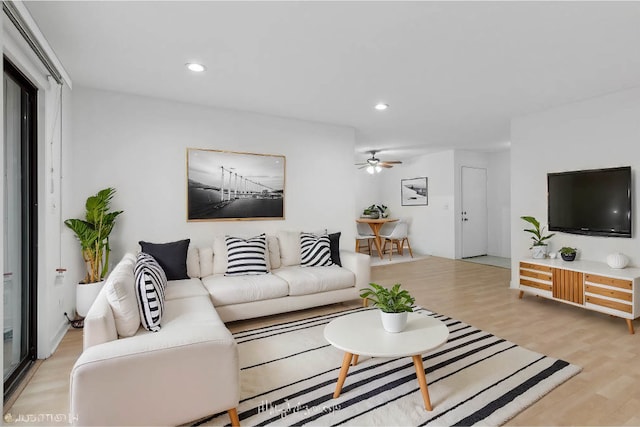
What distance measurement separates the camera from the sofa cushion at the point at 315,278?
3346mm

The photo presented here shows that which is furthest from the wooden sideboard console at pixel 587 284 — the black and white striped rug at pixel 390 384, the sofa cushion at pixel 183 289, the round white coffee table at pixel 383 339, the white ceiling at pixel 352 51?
the sofa cushion at pixel 183 289

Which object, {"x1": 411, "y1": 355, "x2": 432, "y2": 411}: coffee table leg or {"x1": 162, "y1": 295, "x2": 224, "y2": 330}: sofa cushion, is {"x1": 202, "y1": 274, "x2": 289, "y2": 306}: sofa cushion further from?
{"x1": 411, "y1": 355, "x2": 432, "y2": 411}: coffee table leg

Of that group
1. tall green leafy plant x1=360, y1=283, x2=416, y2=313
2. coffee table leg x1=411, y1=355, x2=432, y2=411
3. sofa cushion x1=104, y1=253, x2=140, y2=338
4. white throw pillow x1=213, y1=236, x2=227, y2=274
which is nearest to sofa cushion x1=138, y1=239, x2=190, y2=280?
white throw pillow x1=213, y1=236, x2=227, y2=274

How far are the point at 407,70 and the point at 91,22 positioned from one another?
2.36m

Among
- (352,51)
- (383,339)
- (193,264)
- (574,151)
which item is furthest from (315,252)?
(574,151)

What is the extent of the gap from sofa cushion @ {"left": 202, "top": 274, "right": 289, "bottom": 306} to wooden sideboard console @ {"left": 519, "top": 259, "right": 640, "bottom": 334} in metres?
2.85

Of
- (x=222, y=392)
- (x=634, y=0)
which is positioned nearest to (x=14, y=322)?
(x=222, y=392)

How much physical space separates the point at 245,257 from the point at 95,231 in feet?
4.71

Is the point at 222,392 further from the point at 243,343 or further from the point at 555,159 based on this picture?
the point at 555,159

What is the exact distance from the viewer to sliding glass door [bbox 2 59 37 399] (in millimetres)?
2203

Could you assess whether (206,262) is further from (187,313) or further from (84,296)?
(187,313)

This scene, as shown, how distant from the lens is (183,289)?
9.61 feet

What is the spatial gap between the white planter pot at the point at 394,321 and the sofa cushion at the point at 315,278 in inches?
56.1

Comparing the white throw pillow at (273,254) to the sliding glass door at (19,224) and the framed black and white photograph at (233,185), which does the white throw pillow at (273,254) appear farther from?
the sliding glass door at (19,224)
